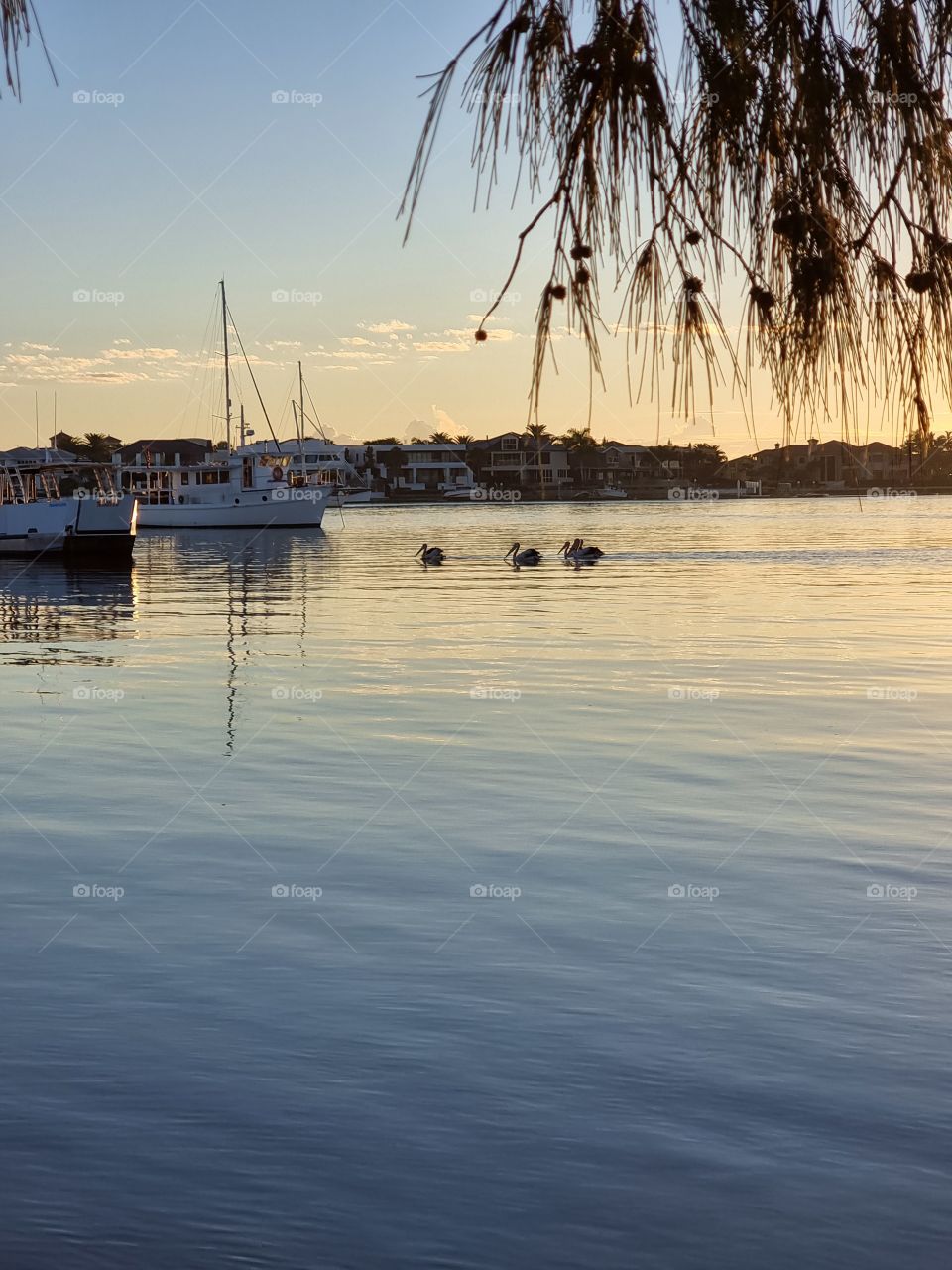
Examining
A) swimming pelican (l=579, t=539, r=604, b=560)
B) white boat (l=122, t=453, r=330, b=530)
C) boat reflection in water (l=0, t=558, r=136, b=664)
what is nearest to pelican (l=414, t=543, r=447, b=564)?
swimming pelican (l=579, t=539, r=604, b=560)

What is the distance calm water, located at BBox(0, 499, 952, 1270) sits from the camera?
23.3 ft

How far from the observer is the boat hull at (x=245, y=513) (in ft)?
416

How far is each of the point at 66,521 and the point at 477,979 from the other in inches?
2523

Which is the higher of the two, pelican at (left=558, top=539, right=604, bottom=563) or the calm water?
pelican at (left=558, top=539, right=604, bottom=563)

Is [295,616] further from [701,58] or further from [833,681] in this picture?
[701,58]

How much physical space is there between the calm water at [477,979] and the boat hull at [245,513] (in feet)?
336

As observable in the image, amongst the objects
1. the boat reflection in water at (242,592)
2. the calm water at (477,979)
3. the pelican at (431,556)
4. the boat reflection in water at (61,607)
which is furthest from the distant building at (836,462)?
the pelican at (431,556)

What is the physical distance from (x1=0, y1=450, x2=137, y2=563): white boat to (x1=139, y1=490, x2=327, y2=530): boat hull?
54012 millimetres

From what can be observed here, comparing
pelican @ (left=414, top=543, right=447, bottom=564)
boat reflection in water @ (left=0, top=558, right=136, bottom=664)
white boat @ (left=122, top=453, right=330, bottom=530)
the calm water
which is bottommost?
the calm water

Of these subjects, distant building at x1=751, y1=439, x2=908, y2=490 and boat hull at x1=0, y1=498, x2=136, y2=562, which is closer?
distant building at x1=751, y1=439, x2=908, y2=490

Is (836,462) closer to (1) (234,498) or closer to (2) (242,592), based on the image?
(2) (242,592)

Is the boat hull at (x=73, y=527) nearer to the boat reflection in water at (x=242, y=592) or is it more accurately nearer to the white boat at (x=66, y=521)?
the white boat at (x=66, y=521)

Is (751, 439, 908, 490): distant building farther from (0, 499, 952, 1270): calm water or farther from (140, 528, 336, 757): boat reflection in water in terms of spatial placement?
(140, 528, 336, 757): boat reflection in water

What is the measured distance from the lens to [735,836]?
47.5ft
